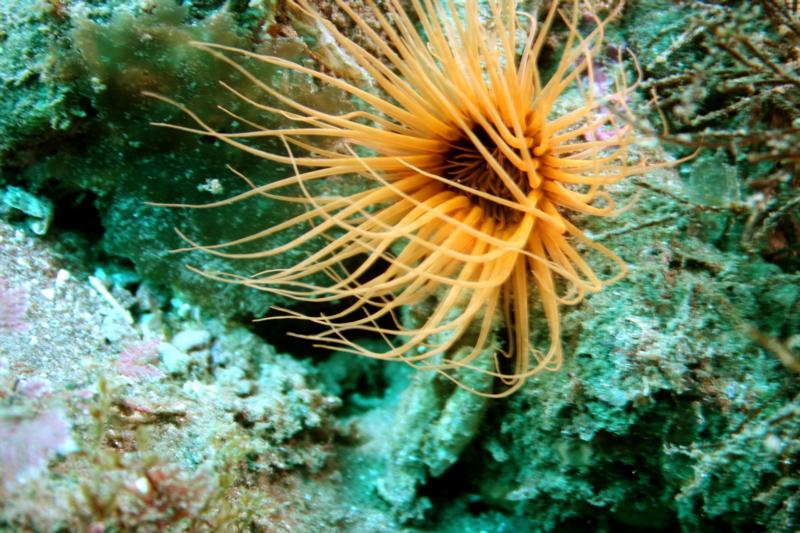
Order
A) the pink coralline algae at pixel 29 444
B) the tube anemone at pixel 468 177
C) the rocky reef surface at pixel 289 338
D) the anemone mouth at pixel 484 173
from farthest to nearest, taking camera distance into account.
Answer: the anemone mouth at pixel 484 173 < the tube anemone at pixel 468 177 < the rocky reef surface at pixel 289 338 < the pink coralline algae at pixel 29 444

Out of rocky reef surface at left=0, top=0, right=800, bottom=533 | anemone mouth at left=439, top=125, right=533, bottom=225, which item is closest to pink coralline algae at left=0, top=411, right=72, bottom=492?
rocky reef surface at left=0, top=0, right=800, bottom=533

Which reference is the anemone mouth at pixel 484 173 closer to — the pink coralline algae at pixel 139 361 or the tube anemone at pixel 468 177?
the tube anemone at pixel 468 177

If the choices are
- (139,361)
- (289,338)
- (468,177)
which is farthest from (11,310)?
(468,177)

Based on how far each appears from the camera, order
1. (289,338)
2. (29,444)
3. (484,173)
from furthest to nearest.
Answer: (289,338) → (484,173) → (29,444)

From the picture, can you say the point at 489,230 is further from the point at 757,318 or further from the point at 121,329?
the point at 121,329

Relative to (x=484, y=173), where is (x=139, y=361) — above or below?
below

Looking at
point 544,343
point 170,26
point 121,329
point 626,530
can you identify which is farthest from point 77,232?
point 626,530

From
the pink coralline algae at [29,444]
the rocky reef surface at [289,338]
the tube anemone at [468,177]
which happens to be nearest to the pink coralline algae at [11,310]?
the rocky reef surface at [289,338]

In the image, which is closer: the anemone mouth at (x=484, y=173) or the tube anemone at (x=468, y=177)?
the tube anemone at (x=468, y=177)

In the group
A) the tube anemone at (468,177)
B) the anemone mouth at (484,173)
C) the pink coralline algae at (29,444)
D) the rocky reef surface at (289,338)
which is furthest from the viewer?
the anemone mouth at (484,173)

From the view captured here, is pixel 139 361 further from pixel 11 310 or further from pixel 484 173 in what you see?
pixel 484 173

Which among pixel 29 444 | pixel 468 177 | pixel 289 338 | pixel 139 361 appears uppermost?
pixel 468 177
